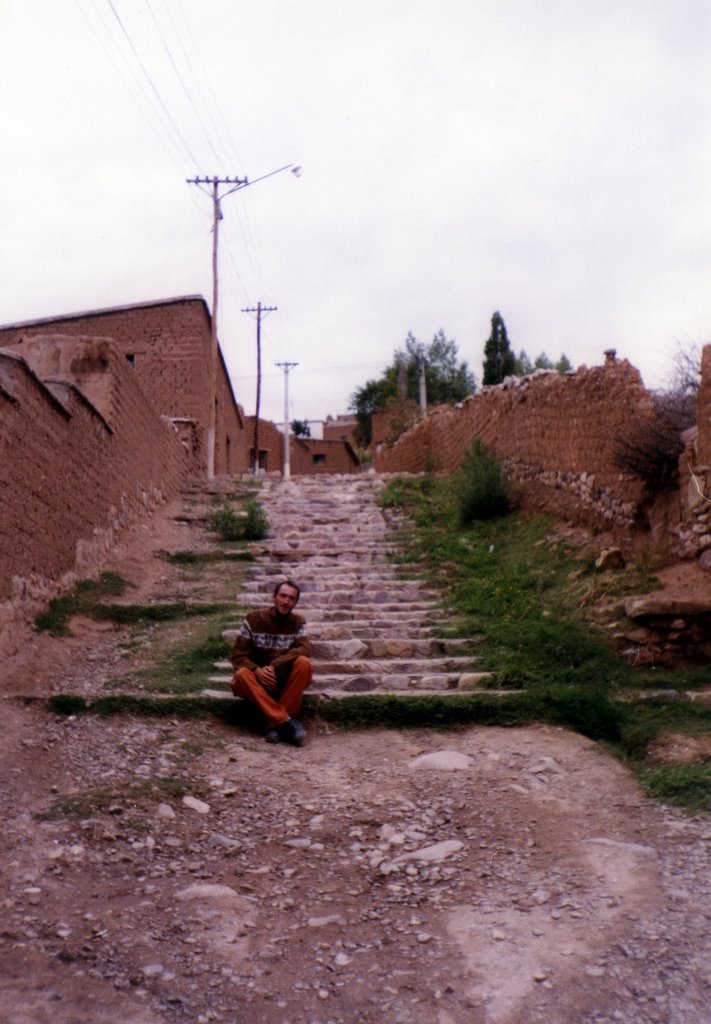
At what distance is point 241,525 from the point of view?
1050 cm

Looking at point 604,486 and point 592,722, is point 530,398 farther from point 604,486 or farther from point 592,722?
point 592,722

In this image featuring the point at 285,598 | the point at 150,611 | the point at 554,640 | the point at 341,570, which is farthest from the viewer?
the point at 341,570

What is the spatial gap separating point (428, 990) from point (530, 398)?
26.2ft

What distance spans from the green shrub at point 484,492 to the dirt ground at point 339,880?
5198 mm

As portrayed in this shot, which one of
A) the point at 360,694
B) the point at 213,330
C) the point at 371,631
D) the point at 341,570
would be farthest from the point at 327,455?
the point at 360,694

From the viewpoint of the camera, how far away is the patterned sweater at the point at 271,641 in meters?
5.45

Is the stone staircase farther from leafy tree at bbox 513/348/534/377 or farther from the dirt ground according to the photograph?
leafy tree at bbox 513/348/534/377

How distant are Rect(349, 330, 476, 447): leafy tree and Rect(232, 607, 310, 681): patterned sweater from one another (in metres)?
29.3

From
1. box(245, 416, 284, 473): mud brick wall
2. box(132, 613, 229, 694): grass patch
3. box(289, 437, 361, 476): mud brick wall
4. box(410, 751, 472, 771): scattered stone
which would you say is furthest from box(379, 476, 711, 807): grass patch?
box(289, 437, 361, 476): mud brick wall

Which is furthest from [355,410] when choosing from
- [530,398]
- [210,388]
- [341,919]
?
[341,919]

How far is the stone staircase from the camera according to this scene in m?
5.93

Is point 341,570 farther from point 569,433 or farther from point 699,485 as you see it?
point 699,485

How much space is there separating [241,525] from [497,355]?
70.8ft

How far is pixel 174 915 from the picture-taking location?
3.04 m
